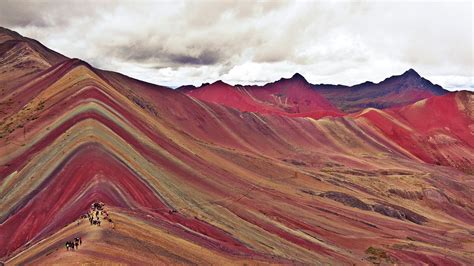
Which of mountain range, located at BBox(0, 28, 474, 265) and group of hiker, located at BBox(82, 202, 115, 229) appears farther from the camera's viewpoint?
mountain range, located at BBox(0, 28, 474, 265)

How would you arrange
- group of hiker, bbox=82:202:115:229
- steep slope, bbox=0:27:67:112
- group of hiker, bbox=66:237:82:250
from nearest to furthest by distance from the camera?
group of hiker, bbox=66:237:82:250 → group of hiker, bbox=82:202:115:229 → steep slope, bbox=0:27:67:112

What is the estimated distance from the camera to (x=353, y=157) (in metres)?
128

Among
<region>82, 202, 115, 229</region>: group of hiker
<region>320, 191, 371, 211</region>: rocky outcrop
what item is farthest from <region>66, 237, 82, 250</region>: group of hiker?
<region>320, 191, 371, 211</region>: rocky outcrop

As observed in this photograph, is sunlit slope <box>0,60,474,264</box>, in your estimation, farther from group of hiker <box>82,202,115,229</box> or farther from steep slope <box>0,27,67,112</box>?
steep slope <box>0,27,67,112</box>

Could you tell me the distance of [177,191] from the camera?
48.0 meters

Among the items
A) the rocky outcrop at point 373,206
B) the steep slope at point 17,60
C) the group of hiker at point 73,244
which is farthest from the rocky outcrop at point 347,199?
the steep slope at point 17,60

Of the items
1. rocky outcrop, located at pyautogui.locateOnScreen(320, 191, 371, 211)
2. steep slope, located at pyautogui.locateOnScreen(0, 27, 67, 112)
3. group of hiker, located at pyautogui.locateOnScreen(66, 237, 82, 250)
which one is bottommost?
group of hiker, located at pyautogui.locateOnScreen(66, 237, 82, 250)

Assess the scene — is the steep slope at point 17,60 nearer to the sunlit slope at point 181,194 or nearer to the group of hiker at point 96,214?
the sunlit slope at point 181,194

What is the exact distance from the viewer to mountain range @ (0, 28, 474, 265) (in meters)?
33.1

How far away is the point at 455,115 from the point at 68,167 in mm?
182006

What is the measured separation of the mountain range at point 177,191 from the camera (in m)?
33.1

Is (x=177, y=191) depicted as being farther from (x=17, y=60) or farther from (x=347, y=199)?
(x=17, y=60)

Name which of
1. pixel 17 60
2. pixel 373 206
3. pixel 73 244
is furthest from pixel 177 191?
pixel 17 60

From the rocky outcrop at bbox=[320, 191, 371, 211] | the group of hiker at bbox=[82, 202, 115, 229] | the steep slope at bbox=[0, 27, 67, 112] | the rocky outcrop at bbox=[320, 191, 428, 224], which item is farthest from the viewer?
the steep slope at bbox=[0, 27, 67, 112]
